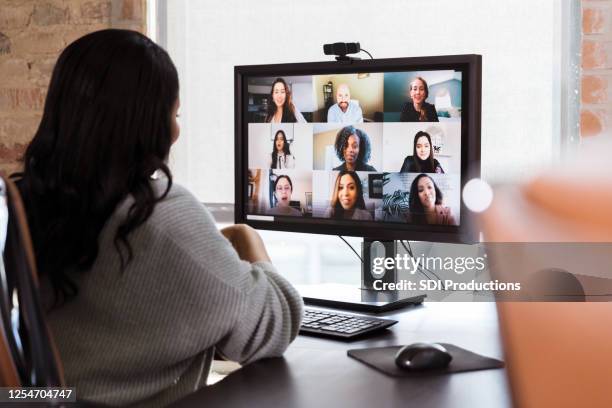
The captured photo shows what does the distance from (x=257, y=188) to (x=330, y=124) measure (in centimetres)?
24

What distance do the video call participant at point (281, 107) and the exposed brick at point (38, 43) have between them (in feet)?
3.27

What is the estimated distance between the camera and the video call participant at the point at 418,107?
1.54m

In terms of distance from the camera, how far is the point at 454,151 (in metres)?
1.52

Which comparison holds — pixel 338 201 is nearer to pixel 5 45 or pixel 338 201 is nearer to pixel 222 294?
pixel 222 294

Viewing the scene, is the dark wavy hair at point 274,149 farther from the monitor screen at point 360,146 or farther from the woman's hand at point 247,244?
the woman's hand at point 247,244

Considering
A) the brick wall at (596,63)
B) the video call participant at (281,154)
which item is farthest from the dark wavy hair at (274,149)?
the brick wall at (596,63)

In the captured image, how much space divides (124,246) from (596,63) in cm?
146

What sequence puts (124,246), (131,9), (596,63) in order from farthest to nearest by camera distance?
(131,9), (596,63), (124,246)

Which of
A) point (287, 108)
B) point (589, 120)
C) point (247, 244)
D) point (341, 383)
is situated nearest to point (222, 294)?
point (341, 383)

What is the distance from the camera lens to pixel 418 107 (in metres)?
1.55

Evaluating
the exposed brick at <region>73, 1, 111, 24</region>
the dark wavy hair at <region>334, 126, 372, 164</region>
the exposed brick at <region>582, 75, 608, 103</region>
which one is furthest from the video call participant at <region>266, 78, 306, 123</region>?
the exposed brick at <region>73, 1, 111, 24</region>

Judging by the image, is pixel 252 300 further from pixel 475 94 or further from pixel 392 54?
pixel 392 54

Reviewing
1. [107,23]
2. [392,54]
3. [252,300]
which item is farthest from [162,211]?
[107,23]

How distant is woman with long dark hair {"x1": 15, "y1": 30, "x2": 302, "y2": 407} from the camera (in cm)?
97
